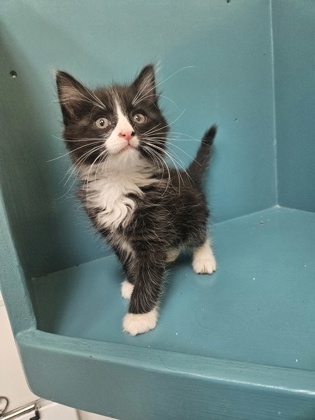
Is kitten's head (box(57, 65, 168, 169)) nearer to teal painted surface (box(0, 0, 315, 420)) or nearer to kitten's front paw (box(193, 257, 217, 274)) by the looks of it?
teal painted surface (box(0, 0, 315, 420))

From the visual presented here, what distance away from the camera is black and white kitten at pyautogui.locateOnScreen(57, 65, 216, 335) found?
0.71 m

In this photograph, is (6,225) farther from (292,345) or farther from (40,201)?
(292,345)

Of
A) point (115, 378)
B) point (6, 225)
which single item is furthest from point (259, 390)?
point (6, 225)

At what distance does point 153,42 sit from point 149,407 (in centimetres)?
87

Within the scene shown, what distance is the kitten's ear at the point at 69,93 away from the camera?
2.43ft

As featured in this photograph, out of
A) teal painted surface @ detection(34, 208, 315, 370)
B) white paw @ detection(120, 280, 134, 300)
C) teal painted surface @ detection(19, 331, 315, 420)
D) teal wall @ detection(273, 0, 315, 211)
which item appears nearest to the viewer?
teal painted surface @ detection(19, 331, 315, 420)

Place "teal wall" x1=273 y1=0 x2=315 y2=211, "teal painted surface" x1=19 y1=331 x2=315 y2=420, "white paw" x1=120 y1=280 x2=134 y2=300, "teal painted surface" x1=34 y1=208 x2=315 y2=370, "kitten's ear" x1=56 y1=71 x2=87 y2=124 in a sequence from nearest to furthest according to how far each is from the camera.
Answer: "teal painted surface" x1=19 y1=331 x2=315 y2=420
"teal painted surface" x1=34 y1=208 x2=315 y2=370
"kitten's ear" x1=56 y1=71 x2=87 y2=124
"white paw" x1=120 y1=280 x2=134 y2=300
"teal wall" x1=273 y1=0 x2=315 y2=211

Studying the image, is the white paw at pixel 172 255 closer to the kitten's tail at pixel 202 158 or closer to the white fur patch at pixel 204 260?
the white fur patch at pixel 204 260

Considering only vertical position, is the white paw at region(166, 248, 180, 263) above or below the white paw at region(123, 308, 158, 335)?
above

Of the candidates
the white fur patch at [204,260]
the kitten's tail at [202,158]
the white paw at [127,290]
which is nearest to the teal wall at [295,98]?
the kitten's tail at [202,158]

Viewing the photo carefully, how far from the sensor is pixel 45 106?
3.00 ft

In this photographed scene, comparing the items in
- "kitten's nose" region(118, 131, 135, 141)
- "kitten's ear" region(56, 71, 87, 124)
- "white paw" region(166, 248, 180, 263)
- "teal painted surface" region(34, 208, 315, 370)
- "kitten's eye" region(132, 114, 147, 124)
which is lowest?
"teal painted surface" region(34, 208, 315, 370)

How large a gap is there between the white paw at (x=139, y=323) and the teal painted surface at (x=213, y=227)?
0.6 inches

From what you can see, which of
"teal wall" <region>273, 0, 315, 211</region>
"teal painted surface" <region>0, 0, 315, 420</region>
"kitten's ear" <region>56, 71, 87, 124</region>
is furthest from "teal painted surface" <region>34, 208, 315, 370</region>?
"kitten's ear" <region>56, 71, 87, 124</region>
